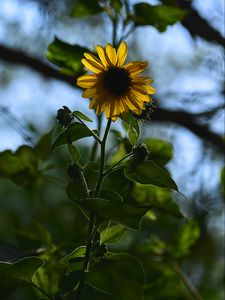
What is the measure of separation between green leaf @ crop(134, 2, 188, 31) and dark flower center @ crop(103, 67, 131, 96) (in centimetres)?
35

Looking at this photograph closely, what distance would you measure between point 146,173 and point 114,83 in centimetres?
16

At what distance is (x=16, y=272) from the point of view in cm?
79

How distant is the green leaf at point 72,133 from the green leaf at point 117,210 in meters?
0.09

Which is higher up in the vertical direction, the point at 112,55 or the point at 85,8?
the point at 85,8

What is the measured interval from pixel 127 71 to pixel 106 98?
0.05 meters

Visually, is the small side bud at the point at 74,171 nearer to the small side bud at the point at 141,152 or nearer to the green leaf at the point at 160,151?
the small side bud at the point at 141,152

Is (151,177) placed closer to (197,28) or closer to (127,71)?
(127,71)

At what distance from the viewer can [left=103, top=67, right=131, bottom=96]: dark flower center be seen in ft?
2.79

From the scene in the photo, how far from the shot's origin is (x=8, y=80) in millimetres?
2920

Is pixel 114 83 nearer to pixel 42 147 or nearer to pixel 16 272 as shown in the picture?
pixel 16 272

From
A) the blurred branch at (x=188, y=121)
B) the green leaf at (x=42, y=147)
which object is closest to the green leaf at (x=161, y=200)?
the green leaf at (x=42, y=147)

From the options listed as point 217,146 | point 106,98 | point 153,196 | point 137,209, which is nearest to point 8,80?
point 217,146

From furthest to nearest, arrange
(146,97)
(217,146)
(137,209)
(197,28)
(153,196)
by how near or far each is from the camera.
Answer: (217,146), (197,28), (153,196), (146,97), (137,209)

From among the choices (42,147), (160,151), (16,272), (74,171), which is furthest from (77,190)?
(42,147)
